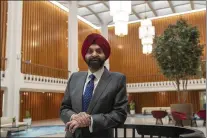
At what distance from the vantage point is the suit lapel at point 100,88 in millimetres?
→ 1224

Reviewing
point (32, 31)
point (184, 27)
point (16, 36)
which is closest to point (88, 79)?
point (184, 27)

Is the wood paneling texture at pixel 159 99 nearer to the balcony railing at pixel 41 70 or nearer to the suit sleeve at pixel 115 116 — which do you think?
the balcony railing at pixel 41 70

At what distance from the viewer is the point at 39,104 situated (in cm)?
1688

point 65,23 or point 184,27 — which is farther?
point 65,23

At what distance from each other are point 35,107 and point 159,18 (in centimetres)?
1245

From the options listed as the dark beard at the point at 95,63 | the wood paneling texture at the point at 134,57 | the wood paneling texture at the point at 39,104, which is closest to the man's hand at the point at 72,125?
the dark beard at the point at 95,63

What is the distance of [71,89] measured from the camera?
1362 millimetres

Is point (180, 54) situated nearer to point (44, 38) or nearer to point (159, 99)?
point (44, 38)

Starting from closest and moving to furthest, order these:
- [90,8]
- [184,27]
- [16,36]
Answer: [184,27] < [16,36] < [90,8]

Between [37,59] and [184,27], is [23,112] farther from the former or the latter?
[184,27]

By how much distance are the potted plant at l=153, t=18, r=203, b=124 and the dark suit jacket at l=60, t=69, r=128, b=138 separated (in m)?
6.75

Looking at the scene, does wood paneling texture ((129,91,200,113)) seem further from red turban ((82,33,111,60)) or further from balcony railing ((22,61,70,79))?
red turban ((82,33,111,60))

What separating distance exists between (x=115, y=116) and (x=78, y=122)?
0.60 ft

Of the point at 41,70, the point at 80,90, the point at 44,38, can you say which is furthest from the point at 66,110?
the point at 44,38
